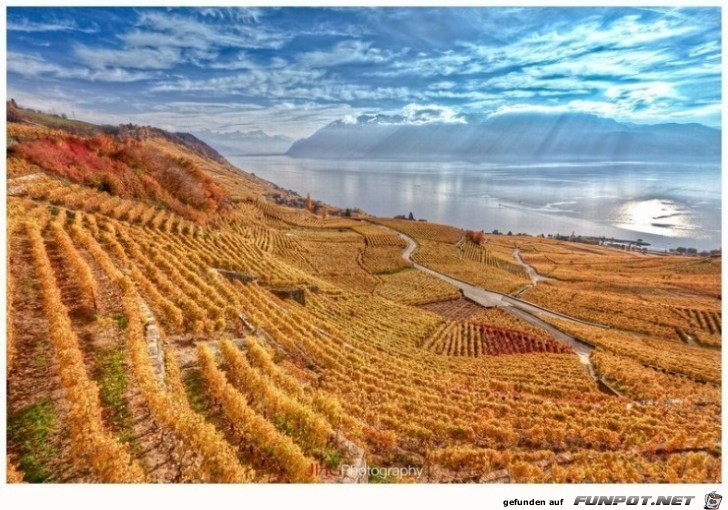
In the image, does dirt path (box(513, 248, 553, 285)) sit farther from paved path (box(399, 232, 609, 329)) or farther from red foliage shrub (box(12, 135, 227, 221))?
red foliage shrub (box(12, 135, 227, 221))

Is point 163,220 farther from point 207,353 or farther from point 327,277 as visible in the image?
point 207,353

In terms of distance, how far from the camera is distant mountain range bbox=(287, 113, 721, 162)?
5992 millimetres

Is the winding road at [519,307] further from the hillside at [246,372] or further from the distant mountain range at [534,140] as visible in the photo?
the distant mountain range at [534,140]

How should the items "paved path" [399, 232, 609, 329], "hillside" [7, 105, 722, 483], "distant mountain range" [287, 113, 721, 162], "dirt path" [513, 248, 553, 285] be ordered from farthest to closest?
"dirt path" [513, 248, 553, 285] → "paved path" [399, 232, 609, 329] → "distant mountain range" [287, 113, 721, 162] → "hillside" [7, 105, 722, 483]

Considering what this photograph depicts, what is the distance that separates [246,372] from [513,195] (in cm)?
4197

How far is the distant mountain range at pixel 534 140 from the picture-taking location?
5.99 meters

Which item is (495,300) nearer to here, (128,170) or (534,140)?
(534,140)

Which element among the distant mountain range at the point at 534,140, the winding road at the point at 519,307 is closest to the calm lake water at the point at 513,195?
the distant mountain range at the point at 534,140

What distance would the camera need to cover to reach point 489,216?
30.4 metres

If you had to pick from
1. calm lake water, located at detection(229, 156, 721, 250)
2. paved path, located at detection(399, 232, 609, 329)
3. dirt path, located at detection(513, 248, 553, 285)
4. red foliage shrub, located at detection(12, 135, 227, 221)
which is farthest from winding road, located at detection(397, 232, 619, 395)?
red foliage shrub, located at detection(12, 135, 227, 221)

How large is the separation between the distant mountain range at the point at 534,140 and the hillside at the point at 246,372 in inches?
150

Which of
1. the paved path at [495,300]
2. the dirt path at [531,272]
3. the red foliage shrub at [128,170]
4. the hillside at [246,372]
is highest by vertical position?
the red foliage shrub at [128,170]

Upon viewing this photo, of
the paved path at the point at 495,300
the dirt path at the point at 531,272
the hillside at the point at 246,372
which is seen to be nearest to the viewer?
the hillside at the point at 246,372

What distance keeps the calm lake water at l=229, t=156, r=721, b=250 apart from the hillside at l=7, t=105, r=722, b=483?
4935 millimetres
